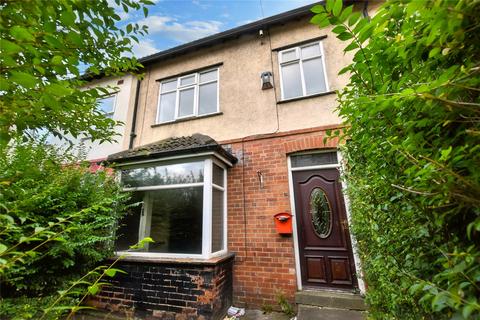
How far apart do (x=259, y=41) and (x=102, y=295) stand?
276 inches

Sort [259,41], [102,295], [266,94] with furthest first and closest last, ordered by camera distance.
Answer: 1. [259,41]
2. [266,94]
3. [102,295]

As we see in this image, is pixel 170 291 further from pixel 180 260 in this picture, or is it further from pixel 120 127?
pixel 120 127

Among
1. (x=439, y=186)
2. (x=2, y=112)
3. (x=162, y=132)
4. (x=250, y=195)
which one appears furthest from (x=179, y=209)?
(x=439, y=186)

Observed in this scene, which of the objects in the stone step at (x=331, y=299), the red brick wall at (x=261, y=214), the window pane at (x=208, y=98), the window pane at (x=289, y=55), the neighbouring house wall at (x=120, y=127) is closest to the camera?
the stone step at (x=331, y=299)

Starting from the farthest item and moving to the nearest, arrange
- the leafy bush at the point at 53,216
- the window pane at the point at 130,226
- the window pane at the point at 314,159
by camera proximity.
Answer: the window pane at the point at 130,226 < the window pane at the point at 314,159 < the leafy bush at the point at 53,216

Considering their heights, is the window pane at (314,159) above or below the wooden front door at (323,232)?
above

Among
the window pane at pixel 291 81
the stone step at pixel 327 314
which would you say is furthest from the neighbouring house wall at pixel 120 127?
the stone step at pixel 327 314

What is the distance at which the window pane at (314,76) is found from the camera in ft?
17.5

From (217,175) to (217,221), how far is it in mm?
1003

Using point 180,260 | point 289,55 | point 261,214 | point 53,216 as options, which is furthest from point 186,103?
point 180,260

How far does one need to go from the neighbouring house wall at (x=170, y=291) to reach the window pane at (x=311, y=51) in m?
5.20

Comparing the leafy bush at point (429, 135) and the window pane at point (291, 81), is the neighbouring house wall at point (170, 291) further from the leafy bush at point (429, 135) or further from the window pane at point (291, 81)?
the window pane at point (291, 81)

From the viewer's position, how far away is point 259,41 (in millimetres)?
6109

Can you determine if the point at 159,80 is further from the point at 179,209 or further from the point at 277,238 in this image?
the point at 277,238
